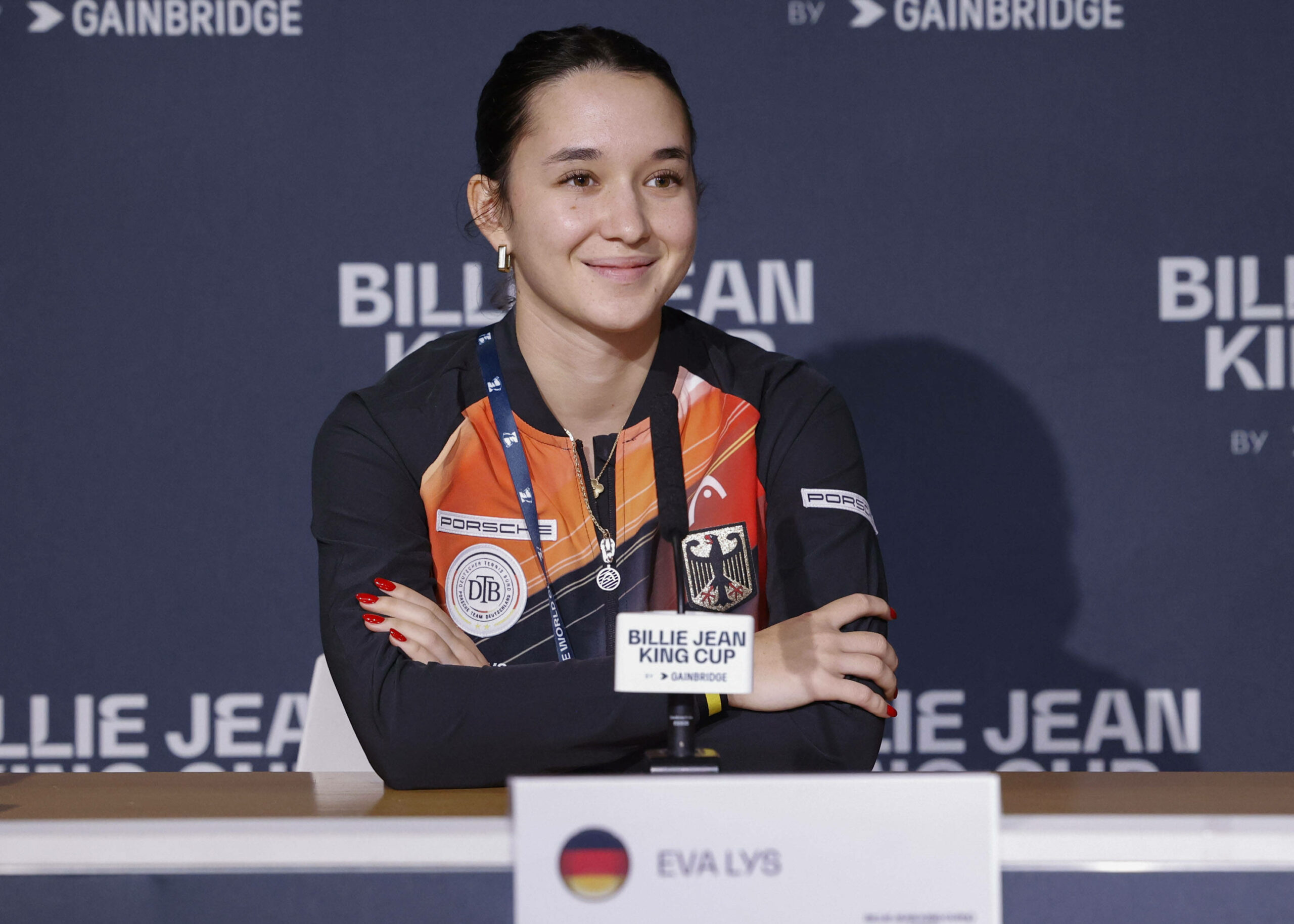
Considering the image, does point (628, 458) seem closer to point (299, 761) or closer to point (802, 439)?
point (802, 439)

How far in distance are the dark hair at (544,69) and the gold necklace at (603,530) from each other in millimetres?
364

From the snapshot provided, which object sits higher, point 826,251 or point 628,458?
Answer: point 826,251

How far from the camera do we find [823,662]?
132 centimetres

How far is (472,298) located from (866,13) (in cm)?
100

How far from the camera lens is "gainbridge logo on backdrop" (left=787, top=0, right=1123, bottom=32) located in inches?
101

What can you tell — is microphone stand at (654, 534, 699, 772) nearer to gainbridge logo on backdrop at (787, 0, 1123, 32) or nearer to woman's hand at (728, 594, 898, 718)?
woman's hand at (728, 594, 898, 718)

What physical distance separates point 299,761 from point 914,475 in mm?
1445

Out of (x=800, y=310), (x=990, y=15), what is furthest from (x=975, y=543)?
(x=990, y=15)

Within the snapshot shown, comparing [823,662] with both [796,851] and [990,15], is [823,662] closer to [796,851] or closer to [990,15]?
[796,851]

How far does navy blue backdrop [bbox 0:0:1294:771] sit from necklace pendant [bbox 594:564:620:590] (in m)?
1.13

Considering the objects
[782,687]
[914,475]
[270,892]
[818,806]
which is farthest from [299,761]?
[914,475]

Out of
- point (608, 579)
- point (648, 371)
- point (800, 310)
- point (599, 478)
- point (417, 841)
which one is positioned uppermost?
point (800, 310)

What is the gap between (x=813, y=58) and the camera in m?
2.59

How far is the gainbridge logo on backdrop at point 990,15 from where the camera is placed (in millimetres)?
2566
